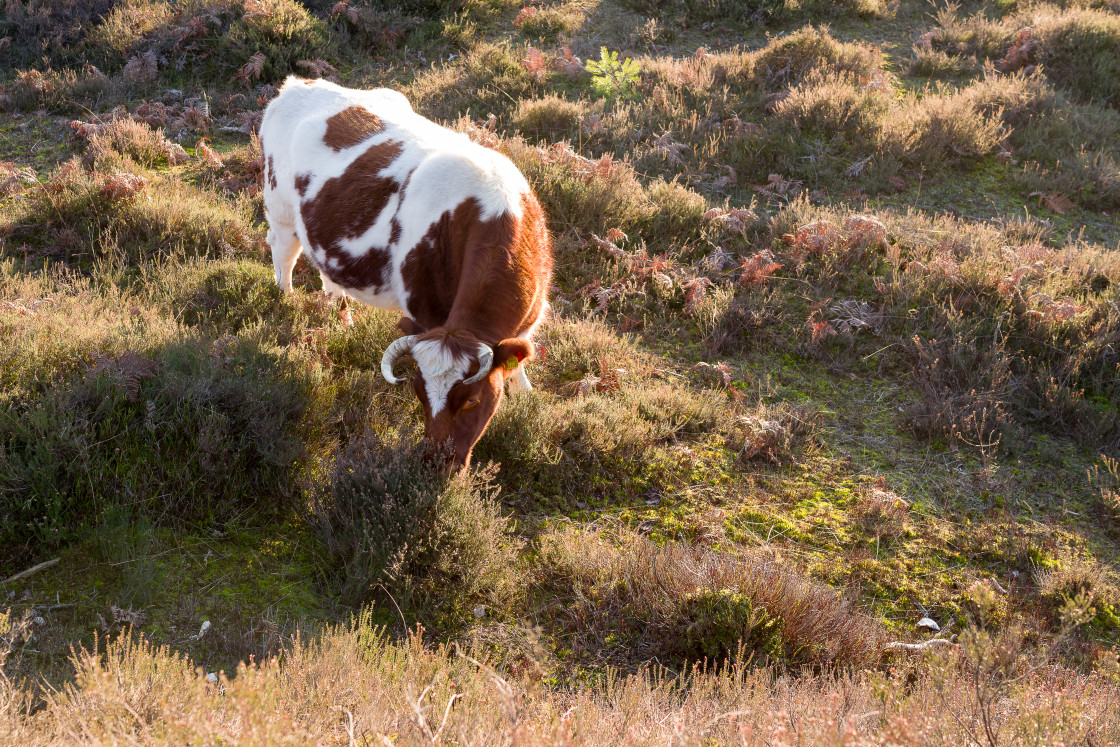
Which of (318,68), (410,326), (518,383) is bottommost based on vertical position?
(518,383)

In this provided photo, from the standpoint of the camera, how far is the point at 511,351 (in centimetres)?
390

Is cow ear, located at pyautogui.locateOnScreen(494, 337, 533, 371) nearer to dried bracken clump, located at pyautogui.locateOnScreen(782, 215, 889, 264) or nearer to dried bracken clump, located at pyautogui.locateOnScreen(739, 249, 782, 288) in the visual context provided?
dried bracken clump, located at pyautogui.locateOnScreen(739, 249, 782, 288)

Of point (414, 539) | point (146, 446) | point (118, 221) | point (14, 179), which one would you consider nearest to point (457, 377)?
point (414, 539)

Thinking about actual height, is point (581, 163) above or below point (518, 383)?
above

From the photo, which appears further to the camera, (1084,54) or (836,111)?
(1084,54)

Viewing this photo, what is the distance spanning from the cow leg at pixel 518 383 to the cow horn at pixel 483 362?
0.98 metres

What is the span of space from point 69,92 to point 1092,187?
13670 millimetres

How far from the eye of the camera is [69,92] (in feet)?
31.1

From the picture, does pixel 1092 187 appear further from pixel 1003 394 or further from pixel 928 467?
pixel 928 467

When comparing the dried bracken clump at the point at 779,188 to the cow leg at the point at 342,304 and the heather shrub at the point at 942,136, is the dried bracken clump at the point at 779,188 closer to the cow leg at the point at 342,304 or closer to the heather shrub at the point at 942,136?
the heather shrub at the point at 942,136

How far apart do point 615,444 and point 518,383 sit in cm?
84

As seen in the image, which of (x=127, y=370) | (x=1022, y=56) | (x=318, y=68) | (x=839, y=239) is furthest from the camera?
(x=1022, y=56)

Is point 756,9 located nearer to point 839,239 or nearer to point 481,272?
point 839,239

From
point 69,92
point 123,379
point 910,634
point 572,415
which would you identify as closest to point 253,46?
point 69,92
